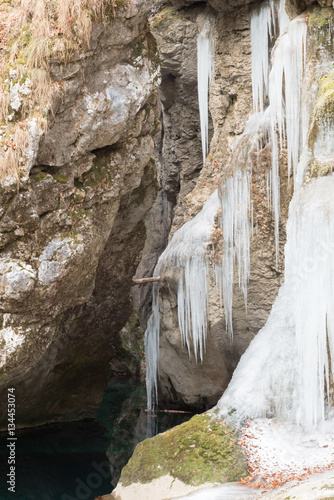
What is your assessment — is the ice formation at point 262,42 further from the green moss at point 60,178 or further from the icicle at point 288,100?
the green moss at point 60,178

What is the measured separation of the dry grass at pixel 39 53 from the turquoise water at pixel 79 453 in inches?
190

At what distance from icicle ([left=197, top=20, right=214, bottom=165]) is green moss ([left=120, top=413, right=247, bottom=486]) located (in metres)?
9.34

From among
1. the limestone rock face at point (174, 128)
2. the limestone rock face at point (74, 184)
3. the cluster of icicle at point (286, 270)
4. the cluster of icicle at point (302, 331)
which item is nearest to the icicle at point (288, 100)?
the cluster of icicle at point (286, 270)

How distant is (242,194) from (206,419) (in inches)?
178

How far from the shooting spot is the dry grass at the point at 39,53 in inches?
321

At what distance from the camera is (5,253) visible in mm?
8438

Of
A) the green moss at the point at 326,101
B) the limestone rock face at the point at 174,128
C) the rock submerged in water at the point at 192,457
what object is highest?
the limestone rock face at the point at 174,128

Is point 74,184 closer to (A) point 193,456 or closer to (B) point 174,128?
(A) point 193,456

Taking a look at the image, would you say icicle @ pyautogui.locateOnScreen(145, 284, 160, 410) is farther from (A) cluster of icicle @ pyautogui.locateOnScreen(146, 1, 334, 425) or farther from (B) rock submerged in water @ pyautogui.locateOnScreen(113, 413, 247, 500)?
(B) rock submerged in water @ pyautogui.locateOnScreen(113, 413, 247, 500)

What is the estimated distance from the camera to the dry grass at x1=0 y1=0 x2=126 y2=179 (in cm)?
816

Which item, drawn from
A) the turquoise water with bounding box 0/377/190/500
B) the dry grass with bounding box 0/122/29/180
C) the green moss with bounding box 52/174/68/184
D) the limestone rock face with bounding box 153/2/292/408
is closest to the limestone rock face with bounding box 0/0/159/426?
the green moss with bounding box 52/174/68/184

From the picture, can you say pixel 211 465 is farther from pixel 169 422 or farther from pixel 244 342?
pixel 169 422

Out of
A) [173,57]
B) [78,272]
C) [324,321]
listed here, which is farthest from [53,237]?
[173,57]

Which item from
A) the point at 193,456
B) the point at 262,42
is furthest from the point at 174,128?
the point at 193,456
